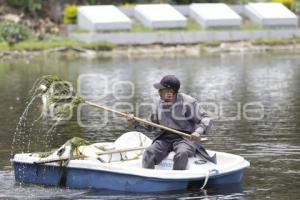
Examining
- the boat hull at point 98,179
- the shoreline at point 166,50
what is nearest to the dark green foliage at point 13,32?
the shoreline at point 166,50

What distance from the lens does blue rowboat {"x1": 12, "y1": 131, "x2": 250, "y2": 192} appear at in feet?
46.9

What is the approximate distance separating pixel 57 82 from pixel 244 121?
8831mm

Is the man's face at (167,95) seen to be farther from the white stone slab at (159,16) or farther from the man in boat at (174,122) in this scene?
the white stone slab at (159,16)

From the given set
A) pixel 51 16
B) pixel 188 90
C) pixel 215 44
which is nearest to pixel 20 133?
pixel 188 90

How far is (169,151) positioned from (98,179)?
120 cm

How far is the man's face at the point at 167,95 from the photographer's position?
48.7ft

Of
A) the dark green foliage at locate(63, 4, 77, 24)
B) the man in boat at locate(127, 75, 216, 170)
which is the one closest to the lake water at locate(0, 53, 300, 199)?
the man in boat at locate(127, 75, 216, 170)

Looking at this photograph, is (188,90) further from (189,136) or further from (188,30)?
(188,30)

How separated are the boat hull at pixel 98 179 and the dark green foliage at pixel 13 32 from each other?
117 feet

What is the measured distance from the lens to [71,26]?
5425cm

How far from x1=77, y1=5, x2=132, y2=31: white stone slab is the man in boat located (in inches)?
1458

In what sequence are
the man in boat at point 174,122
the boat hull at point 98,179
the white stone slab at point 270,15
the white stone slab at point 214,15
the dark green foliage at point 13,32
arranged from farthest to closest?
the white stone slab at point 270,15, the white stone slab at point 214,15, the dark green foliage at point 13,32, the man in boat at point 174,122, the boat hull at point 98,179

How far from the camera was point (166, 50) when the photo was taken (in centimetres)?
5131

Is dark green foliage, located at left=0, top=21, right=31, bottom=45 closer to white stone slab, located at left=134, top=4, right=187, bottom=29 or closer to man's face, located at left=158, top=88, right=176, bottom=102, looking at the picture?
white stone slab, located at left=134, top=4, right=187, bottom=29
